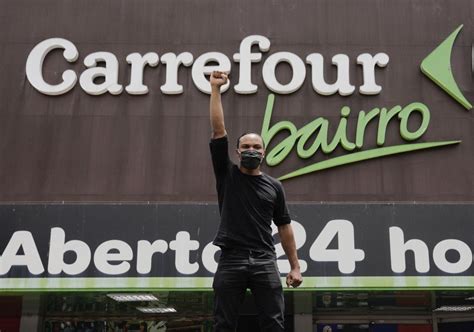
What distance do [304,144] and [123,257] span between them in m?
2.99

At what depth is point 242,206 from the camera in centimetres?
384

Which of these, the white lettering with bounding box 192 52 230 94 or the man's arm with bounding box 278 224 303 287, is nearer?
the man's arm with bounding box 278 224 303 287

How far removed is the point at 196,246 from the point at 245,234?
4765 mm

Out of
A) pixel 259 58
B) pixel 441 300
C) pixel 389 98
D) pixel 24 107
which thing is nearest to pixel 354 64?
pixel 389 98

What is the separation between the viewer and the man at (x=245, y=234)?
3.66m

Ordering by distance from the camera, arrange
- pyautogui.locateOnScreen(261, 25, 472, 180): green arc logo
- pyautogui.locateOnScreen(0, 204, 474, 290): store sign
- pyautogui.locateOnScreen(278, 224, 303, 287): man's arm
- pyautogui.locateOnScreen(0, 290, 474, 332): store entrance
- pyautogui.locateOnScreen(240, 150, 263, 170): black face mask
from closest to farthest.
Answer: pyautogui.locateOnScreen(240, 150, 263, 170): black face mask, pyautogui.locateOnScreen(278, 224, 303, 287): man's arm, pyautogui.locateOnScreen(0, 204, 474, 290): store sign, pyautogui.locateOnScreen(261, 25, 472, 180): green arc logo, pyautogui.locateOnScreen(0, 290, 474, 332): store entrance

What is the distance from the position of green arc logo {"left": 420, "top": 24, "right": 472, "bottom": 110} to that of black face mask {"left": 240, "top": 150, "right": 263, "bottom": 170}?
6578mm

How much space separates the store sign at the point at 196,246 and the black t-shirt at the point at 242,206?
14.8ft

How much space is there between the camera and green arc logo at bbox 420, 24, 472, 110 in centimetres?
959

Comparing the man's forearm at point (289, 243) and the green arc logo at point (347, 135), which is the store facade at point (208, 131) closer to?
the green arc logo at point (347, 135)

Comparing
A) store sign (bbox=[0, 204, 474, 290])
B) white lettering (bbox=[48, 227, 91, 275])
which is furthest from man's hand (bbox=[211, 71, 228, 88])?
white lettering (bbox=[48, 227, 91, 275])

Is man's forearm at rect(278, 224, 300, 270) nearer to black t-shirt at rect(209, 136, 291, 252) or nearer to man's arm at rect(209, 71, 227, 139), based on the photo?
black t-shirt at rect(209, 136, 291, 252)

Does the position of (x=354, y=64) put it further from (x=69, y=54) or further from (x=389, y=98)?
(x=69, y=54)

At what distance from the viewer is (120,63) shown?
9.87 m
